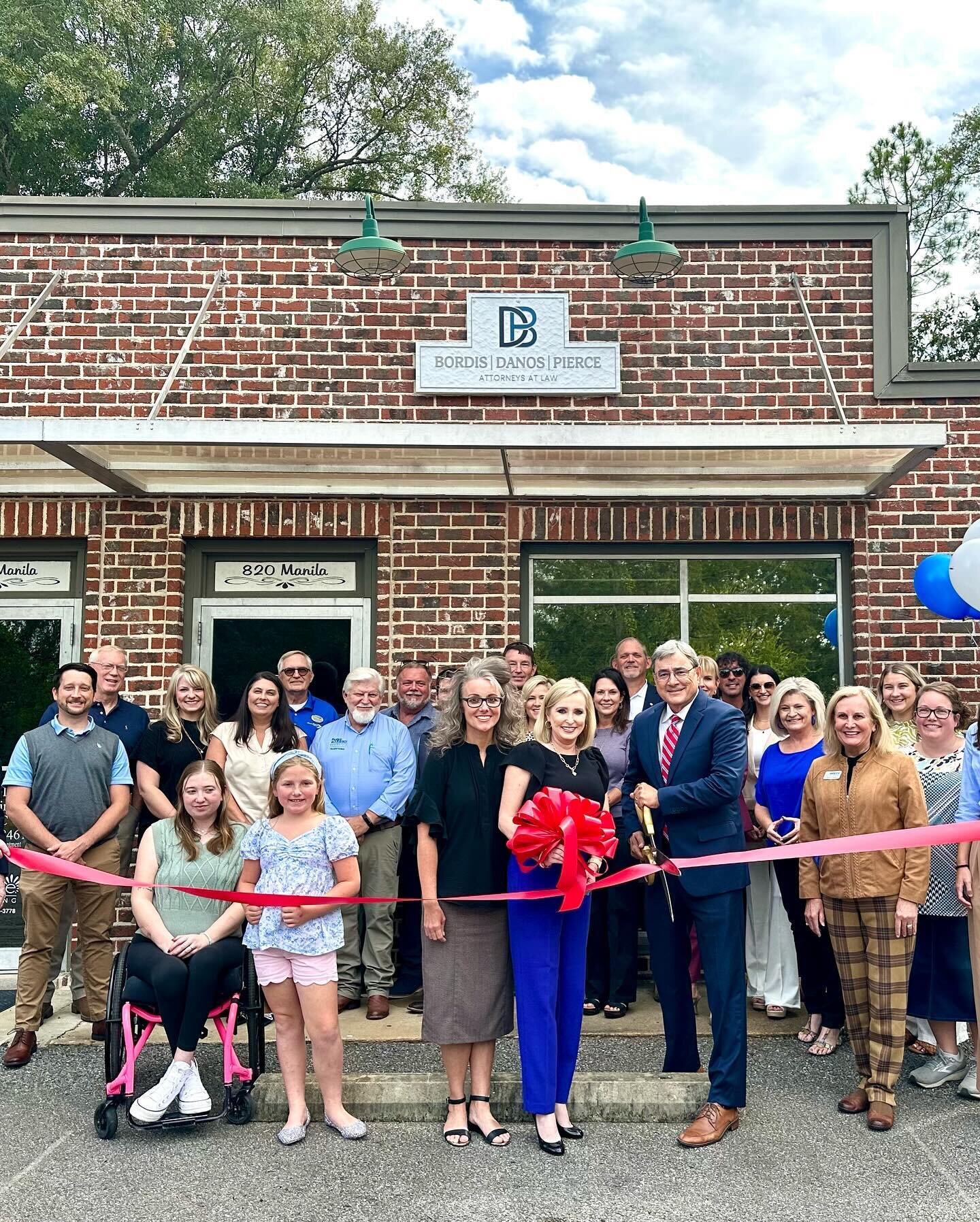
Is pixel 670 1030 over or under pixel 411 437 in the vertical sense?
under

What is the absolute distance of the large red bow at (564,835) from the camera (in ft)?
15.1

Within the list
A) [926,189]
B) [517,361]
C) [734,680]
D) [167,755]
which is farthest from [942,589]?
[926,189]

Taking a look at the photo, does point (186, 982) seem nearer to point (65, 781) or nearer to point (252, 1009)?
point (252, 1009)

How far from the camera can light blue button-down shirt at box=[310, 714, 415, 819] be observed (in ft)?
21.5

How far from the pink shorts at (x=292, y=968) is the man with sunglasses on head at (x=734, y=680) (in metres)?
3.00

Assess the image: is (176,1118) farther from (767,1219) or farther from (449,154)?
(449,154)

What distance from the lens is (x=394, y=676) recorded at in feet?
26.1

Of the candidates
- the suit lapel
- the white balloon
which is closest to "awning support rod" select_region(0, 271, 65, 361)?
the suit lapel

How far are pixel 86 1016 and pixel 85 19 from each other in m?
19.5

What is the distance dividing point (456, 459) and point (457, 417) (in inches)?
37.9

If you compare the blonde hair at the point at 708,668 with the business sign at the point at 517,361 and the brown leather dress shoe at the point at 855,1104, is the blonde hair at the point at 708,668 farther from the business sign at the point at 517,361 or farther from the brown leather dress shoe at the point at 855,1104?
the business sign at the point at 517,361

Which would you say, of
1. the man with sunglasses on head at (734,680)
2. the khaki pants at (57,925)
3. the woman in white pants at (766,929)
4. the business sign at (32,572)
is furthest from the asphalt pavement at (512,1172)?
the business sign at (32,572)

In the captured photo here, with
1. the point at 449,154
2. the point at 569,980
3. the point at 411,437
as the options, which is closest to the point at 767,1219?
the point at 569,980

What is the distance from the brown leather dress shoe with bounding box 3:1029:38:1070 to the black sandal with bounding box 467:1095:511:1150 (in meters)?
2.39
